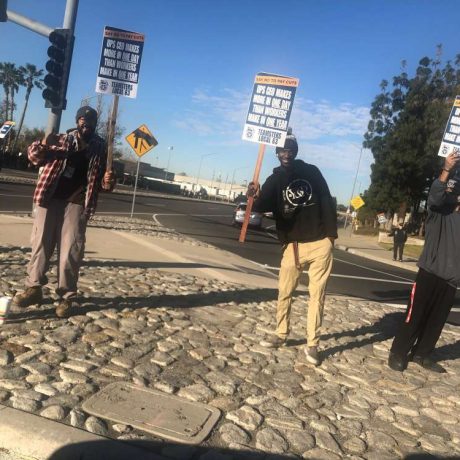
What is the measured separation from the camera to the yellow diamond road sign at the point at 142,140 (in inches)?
705

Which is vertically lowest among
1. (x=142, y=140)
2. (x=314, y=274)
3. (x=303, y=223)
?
(x=314, y=274)

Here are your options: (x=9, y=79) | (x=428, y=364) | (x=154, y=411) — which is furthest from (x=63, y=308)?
(x=9, y=79)

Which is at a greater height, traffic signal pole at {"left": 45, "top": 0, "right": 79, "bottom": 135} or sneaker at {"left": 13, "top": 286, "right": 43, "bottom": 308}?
traffic signal pole at {"left": 45, "top": 0, "right": 79, "bottom": 135}

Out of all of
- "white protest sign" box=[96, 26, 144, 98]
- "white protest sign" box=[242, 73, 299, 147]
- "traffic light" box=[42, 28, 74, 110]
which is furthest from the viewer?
"white protest sign" box=[242, 73, 299, 147]

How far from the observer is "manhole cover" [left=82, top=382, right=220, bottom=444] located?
3.13 meters

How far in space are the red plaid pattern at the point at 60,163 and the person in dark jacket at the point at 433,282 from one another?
304 cm

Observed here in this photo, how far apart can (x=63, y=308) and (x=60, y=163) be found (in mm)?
1326

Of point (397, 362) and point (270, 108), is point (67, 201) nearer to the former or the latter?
point (397, 362)

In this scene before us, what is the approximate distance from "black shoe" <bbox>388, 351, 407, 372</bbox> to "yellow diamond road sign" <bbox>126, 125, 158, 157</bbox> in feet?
46.2

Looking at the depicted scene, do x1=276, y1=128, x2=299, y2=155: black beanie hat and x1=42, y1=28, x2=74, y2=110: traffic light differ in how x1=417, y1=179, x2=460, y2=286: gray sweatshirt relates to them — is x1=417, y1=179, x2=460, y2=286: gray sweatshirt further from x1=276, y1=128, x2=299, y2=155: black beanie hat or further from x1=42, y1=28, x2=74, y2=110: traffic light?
x1=42, y1=28, x2=74, y2=110: traffic light

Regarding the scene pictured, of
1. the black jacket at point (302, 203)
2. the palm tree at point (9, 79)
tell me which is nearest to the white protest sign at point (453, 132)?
the black jacket at point (302, 203)

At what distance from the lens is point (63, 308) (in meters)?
4.91

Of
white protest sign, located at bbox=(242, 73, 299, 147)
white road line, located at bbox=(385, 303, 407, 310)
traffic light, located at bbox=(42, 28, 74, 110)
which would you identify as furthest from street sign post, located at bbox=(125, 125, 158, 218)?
white road line, located at bbox=(385, 303, 407, 310)

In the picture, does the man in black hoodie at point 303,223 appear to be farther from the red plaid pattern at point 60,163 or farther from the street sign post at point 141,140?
the street sign post at point 141,140
